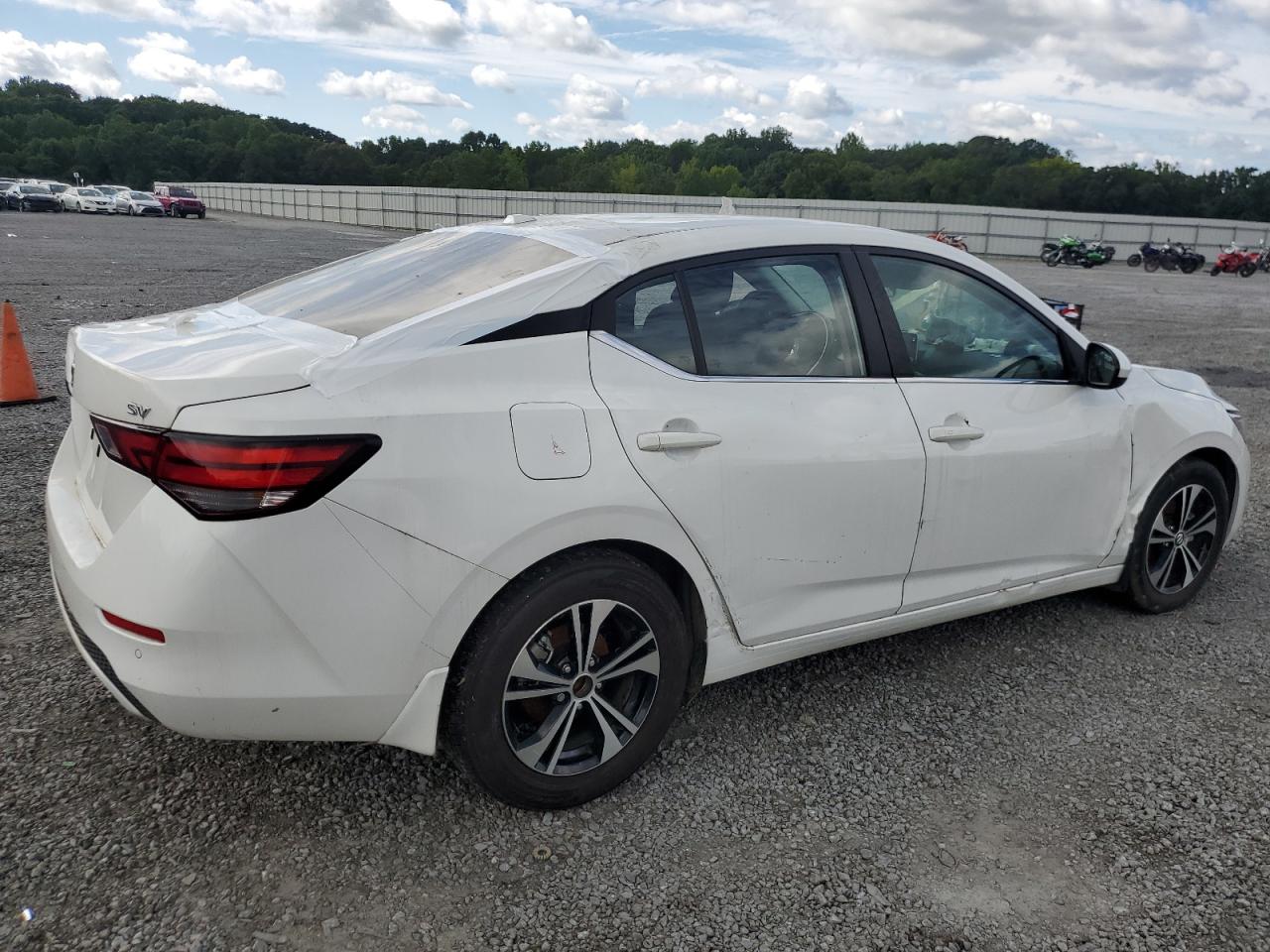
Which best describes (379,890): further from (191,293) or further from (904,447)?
(191,293)

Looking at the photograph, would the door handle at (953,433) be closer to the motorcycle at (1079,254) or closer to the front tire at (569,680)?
the front tire at (569,680)

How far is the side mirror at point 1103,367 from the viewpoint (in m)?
3.78

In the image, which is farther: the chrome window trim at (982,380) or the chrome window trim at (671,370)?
the chrome window trim at (982,380)

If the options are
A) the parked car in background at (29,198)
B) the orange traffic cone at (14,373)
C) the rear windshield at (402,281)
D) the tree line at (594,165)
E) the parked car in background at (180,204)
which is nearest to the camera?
the rear windshield at (402,281)

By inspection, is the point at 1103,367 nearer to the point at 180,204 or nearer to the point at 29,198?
the point at 29,198

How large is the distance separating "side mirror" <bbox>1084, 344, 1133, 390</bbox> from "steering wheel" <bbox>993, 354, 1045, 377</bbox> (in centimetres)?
20

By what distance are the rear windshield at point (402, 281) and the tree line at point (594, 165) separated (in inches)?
2880

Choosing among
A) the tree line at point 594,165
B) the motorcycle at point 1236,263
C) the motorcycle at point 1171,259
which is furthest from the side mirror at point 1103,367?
the tree line at point 594,165

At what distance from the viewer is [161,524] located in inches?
90.2

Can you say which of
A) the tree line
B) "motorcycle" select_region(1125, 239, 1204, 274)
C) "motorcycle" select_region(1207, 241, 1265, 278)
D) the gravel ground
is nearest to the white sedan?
the gravel ground

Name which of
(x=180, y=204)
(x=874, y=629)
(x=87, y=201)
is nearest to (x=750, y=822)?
(x=874, y=629)

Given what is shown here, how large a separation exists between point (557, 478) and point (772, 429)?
0.75 m

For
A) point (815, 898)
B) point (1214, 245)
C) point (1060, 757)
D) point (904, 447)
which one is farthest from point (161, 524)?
point (1214, 245)

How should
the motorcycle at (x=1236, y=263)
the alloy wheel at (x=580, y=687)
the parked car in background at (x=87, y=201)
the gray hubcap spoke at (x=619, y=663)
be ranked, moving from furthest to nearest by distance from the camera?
the parked car in background at (x=87, y=201), the motorcycle at (x=1236, y=263), the gray hubcap spoke at (x=619, y=663), the alloy wheel at (x=580, y=687)
